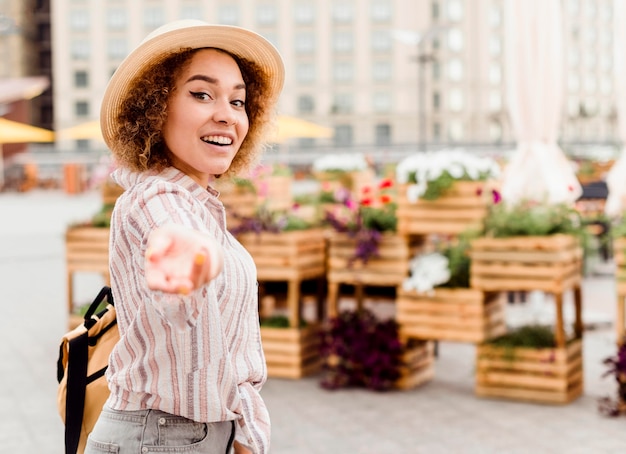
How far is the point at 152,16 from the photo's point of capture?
7806 cm

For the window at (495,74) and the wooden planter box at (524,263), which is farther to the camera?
the window at (495,74)

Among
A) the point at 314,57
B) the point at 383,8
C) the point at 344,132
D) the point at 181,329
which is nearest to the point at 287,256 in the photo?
the point at 181,329

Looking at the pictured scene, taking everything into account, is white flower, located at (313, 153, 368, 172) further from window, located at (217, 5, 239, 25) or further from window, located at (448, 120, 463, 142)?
window, located at (448, 120, 463, 142)

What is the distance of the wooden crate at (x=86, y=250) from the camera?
7449 mm

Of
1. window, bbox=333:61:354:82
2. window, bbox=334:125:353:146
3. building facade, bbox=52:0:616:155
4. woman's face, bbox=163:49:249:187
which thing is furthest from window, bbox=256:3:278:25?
woman's face, bbox=163:49:249:187

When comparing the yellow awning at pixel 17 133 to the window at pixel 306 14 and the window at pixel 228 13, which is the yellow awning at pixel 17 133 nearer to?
the window at pixel 306 14

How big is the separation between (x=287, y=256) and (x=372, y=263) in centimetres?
63

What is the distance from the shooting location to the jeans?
1.77 meters

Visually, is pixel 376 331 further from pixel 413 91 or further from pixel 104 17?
pixel 104 17

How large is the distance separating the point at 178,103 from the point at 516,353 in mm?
4247

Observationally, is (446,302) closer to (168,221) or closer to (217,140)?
(217,140)

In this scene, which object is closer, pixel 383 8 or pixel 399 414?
pixel 399 414

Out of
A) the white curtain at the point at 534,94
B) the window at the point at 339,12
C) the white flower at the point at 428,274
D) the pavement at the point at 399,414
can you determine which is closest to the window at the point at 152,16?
the window at the point at 339,12

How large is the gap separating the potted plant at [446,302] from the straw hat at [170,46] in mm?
4011
